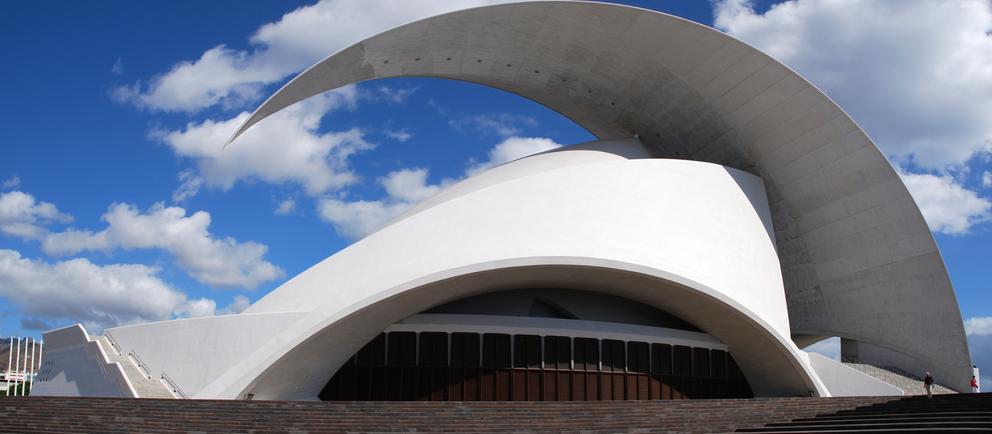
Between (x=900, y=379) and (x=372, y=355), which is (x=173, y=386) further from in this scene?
(x=900, y=379)

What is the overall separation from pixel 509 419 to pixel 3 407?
886 centimetres

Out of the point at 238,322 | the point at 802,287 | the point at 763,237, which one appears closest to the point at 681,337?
the point at 763,237

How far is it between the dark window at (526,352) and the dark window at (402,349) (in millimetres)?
2660

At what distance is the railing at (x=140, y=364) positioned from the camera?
17.1 metres

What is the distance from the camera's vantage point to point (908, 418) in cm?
1448

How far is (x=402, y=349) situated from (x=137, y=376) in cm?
653

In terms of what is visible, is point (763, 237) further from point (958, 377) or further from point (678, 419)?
point (678, 419)

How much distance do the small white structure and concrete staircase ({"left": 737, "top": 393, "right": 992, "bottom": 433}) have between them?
3817 millimetres

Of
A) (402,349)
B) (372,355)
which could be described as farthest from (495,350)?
(372,355)

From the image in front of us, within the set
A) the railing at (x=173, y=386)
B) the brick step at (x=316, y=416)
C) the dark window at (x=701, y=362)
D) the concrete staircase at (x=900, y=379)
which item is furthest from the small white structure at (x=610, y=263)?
the brick step at (x=316, y=416)

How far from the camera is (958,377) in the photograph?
2344cm

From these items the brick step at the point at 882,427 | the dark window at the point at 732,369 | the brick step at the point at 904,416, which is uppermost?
the dark window at the point at 732,369

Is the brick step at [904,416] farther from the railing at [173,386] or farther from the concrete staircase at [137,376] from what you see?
the concrete staircase at [137,376]

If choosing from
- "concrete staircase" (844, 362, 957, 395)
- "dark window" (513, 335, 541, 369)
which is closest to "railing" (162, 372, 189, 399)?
"dark window" (513, 335, 541, 369)
